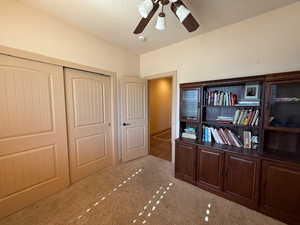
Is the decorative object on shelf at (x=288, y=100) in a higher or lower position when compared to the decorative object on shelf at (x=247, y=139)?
higher

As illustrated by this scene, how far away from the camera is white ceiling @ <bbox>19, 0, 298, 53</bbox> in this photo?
162 centimetres

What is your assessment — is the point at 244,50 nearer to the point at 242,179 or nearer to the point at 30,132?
the point at 242,179

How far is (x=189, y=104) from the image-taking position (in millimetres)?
2465

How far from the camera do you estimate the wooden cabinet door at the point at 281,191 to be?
55.0 inches

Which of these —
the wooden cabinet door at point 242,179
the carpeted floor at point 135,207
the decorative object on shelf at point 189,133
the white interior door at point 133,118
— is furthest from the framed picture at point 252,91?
the white interior door at point 133,118

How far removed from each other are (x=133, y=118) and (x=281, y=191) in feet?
8.39

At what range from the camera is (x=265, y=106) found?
5.20 feet

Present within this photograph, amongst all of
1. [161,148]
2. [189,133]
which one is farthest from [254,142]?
[161,148]

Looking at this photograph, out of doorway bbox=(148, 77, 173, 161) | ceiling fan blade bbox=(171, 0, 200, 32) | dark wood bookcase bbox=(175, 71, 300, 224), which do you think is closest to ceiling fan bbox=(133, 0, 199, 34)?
ceiling fan blade bbox=(171, 0, 200, 32)

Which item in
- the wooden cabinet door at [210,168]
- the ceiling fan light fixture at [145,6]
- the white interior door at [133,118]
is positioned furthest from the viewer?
the white interior door at [133,118]

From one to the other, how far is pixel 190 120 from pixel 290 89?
1281 mm

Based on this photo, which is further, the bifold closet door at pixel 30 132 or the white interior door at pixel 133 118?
the white interior door at pixel 133 118

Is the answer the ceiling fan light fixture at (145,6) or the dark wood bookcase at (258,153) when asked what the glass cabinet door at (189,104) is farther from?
the ceiling fan light fixture at (145,6)

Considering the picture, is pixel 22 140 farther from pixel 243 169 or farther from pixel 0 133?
pixel 243 169
